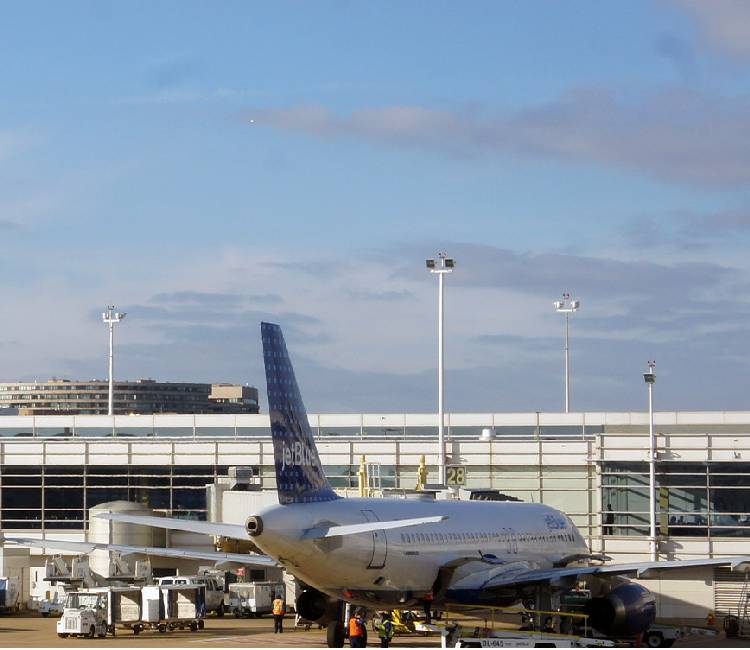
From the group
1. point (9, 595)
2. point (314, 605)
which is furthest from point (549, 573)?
point (9, 595)

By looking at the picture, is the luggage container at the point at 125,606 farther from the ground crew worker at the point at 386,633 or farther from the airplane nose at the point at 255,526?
the airplane nose at the point at 255,526

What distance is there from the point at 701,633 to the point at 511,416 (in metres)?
35.4

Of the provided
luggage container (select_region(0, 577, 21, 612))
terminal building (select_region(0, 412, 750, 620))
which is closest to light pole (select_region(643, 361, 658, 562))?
terminal building (select_region(0, 412, 750, 620))

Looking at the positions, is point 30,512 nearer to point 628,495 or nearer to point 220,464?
point 220,464

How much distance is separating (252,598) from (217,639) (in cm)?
1427

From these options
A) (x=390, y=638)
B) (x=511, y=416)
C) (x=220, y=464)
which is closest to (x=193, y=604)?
(x=390, y=638)

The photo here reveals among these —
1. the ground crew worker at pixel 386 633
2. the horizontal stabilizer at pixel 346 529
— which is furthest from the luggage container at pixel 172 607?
the horizontal stabilizer at pixel 346 529

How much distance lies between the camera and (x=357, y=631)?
46031mm

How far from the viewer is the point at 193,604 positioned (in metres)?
60.7

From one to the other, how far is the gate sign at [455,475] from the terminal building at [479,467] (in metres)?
0.35

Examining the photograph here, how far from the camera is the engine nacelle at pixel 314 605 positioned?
46.4m

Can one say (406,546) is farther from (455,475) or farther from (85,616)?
(455,475)

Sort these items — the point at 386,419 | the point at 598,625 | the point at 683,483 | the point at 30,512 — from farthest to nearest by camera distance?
the point at 386,419 < the point at 30,512 < the point at 683,483 < the point at 598,625

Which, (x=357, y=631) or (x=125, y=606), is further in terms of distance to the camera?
(x=125, y=606)
